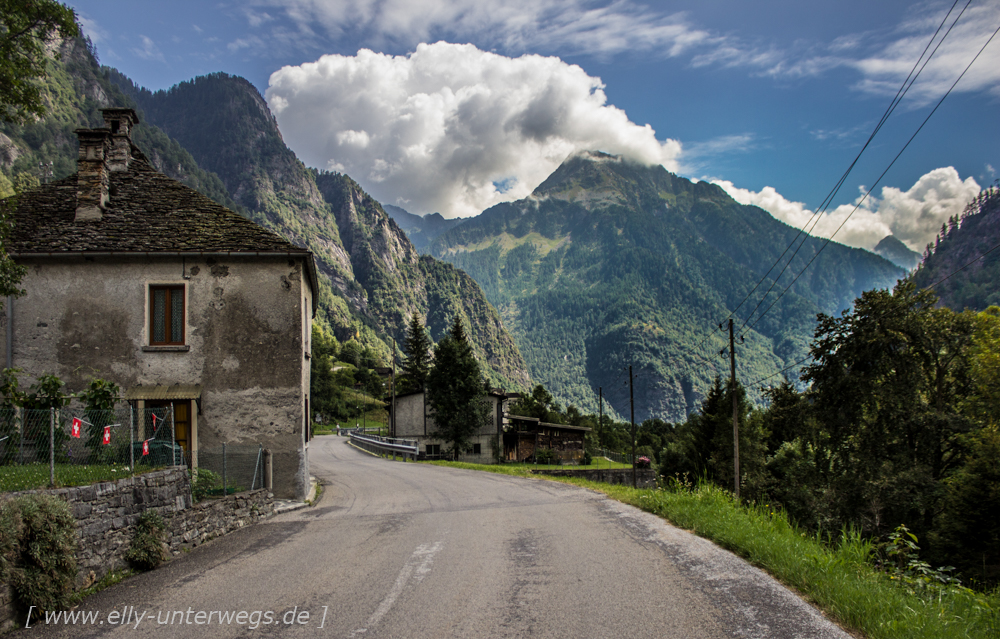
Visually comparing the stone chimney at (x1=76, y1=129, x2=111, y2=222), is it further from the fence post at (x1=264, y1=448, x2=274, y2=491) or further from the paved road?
the paved road

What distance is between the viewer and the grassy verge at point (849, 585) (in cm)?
511

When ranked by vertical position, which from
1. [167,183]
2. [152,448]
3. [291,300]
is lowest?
[152,448]

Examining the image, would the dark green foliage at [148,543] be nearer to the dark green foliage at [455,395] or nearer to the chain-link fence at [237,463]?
the chain-link fence at [237,463]

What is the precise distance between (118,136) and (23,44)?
163 inches

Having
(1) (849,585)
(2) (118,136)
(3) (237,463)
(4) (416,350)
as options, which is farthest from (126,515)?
(4) (416,350)

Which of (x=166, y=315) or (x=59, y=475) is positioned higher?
(x=166, y=315)

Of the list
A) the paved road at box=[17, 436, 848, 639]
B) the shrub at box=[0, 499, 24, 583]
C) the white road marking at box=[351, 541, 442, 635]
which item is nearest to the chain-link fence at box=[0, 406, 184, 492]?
the shrub at box=[0, 499, 24, 583]

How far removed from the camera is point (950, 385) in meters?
28.5

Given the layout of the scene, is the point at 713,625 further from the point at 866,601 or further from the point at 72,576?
the point at 72,576

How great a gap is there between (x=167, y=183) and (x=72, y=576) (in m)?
14.3

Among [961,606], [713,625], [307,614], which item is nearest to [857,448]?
[961,606]

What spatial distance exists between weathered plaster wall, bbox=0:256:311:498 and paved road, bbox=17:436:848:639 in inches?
169

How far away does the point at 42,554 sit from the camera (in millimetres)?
6391

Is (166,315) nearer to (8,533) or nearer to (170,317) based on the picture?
(170,317)
